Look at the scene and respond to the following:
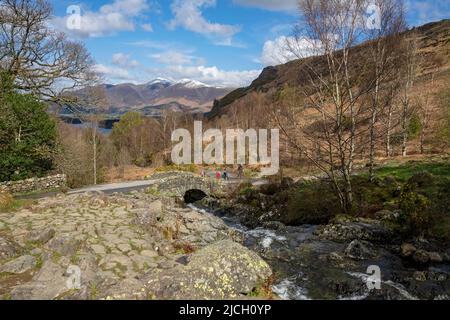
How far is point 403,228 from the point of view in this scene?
509 inches

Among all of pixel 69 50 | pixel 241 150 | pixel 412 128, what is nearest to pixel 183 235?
pixel 69 50

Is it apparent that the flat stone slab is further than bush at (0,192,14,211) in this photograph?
No

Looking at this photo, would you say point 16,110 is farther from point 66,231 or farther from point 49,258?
point 49,258

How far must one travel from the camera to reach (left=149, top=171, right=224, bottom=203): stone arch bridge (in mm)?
24391

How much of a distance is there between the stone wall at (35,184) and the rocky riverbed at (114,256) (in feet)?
24.5

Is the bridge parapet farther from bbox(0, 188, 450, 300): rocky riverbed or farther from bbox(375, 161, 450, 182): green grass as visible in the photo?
bbox(375, 161, 450, 182): green grass

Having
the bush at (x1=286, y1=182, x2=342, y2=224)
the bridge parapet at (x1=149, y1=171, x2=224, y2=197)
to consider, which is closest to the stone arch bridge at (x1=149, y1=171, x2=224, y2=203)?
the bridge parapet at (x1=149, y1=171, x2=224, y2=197)

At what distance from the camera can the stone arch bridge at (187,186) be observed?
2439 cm

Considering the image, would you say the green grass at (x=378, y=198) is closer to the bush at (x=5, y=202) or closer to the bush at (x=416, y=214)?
the bush at (x=416, y=214)

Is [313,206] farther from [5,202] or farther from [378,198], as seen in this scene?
[5,202]

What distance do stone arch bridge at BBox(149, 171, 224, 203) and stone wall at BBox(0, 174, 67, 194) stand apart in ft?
20.2

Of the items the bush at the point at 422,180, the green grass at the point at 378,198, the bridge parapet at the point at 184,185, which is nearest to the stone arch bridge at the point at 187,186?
the bridge parapet at the point at 184,185

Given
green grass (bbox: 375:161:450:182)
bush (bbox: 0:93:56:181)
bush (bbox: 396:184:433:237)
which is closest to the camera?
bush (bbox: 396:184:433:237)
